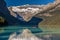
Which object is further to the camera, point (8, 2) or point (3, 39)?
point (8, 2)

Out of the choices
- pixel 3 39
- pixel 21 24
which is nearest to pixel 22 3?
pixel 21 24

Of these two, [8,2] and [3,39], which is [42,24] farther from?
[3,39]

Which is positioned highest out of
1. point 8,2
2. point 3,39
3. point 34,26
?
point 8,2

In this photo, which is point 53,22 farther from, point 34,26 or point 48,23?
point 34,26

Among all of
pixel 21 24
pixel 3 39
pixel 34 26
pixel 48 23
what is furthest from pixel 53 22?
pixel 3 39

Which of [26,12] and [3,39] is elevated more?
[26,12]

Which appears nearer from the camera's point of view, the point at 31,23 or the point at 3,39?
the point at 3,39

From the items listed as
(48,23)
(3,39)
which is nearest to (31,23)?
(48,23)

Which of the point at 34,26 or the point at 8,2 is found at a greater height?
the point at 8,2

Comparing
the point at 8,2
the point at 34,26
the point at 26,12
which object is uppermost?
the point at 8,2
